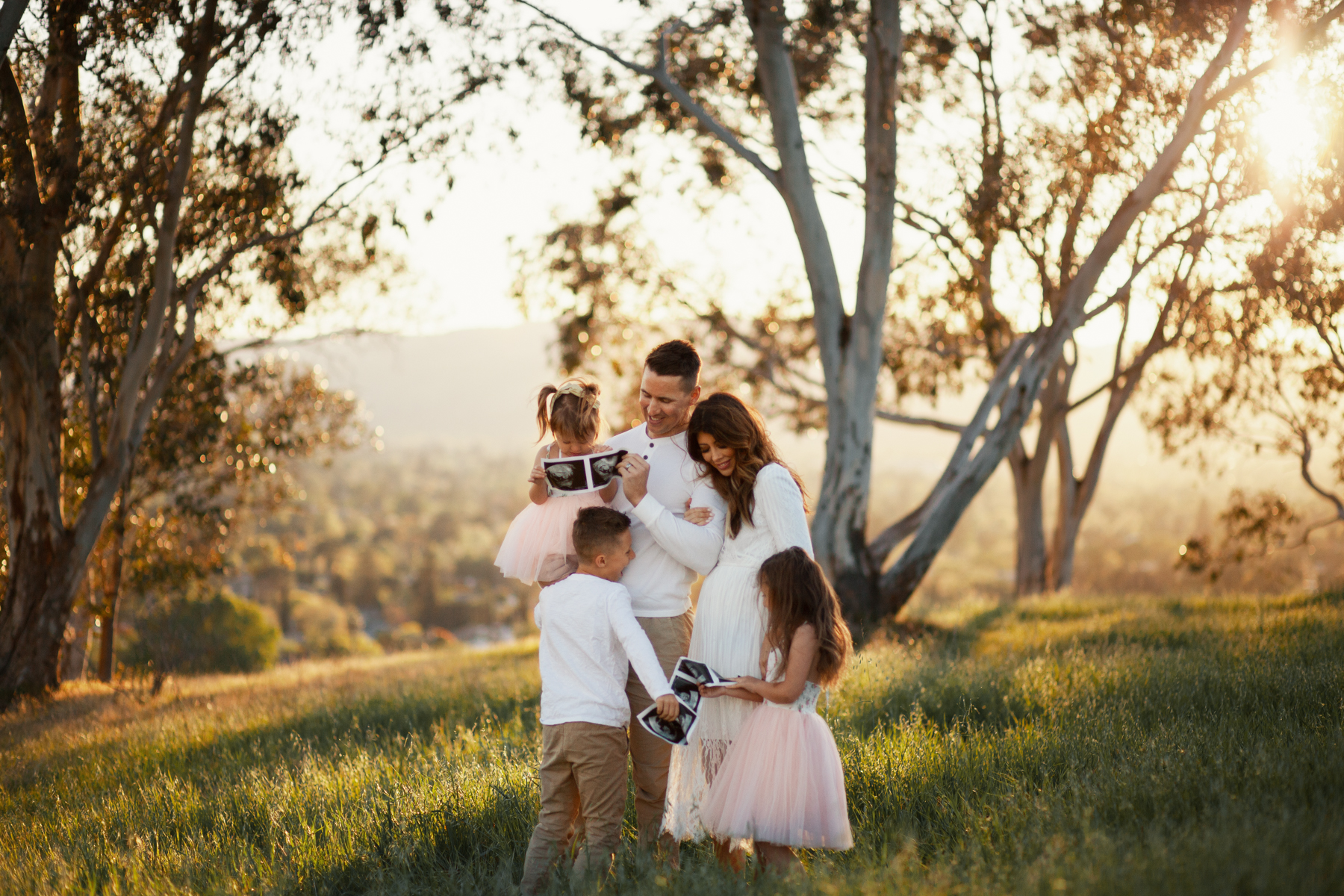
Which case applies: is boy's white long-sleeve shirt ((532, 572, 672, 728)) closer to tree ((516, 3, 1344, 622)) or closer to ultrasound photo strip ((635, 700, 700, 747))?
ultrasound photo strip ((635, 700, 700, 747))

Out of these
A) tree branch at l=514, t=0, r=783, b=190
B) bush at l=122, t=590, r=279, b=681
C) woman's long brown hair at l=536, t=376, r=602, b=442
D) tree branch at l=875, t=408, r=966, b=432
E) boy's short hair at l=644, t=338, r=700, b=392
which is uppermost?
tree branch at l=514, t=0, r=783, b=190

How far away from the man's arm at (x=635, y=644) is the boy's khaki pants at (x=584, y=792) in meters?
0.27

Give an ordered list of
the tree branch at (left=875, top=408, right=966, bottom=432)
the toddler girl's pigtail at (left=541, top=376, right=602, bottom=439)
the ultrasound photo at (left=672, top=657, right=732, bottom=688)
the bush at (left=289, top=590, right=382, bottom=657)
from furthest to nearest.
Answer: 1. the bush at (left=289, top=590, right=382, bottom=657)
2. the tree branch at (left=875, top=408, right=966, bottom=432)
3. the toddler girl's pigtail at (left=541, top=376, right=602, bottom=439)
4. the ultrasound photo at (left=672, top=657, right=732, bottom=688)

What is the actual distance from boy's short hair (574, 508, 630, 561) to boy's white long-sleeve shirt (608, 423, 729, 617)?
0.26ft

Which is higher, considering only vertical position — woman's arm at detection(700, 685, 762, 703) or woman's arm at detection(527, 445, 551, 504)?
woman's arm at detection(527, 445, 551, 504)

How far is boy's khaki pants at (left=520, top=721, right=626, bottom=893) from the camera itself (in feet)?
11.8

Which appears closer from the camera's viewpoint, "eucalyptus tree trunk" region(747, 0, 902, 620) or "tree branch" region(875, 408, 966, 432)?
"eucalyptus tree trunk" region(747, 0, 902, 620)

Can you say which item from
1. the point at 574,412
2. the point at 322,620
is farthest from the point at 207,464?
the point at 322,620

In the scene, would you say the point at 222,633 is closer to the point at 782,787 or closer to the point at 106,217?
the point at 106,217

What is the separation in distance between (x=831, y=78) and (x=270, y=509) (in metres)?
11.9

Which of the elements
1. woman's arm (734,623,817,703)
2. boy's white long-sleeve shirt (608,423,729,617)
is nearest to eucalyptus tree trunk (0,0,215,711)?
boy's white long-sleeve shirt (608,423,729,617)

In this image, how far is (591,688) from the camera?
3615mm

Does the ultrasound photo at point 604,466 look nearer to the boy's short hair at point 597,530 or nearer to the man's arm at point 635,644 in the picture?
the boy's short hair at point 597,530

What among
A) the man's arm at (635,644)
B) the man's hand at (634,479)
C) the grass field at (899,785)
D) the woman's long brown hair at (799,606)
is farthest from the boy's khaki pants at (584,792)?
the man's hand at (634,479)
